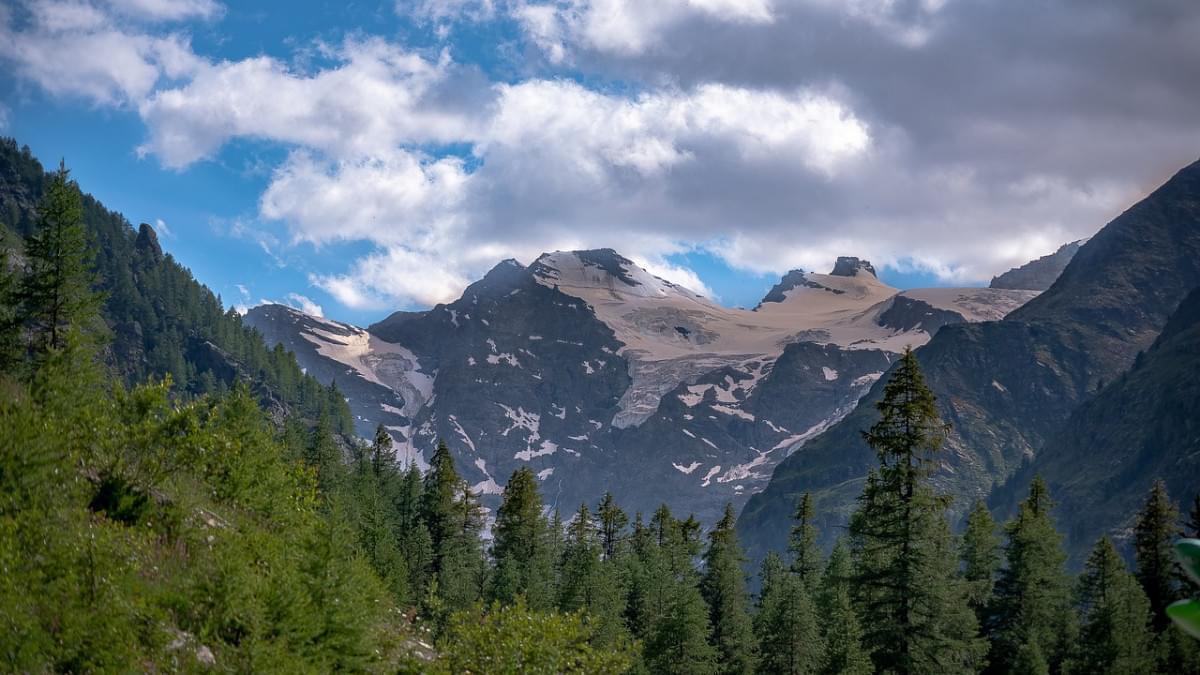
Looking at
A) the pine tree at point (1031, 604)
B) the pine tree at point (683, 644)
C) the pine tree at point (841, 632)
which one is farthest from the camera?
the pine tree at point (1031, 604)

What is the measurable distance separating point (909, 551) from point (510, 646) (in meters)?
20.9

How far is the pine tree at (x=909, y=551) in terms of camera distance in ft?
124

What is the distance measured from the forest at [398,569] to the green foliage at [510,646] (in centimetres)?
7

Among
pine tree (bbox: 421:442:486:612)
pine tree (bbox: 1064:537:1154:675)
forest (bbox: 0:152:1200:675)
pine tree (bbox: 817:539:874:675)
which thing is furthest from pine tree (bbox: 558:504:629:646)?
pine tree (bbox: 1064:537:1154:675)

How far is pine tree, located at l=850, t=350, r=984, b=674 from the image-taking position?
3766 centimetres

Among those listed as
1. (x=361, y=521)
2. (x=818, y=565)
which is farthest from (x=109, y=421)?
(x=818, y=565)

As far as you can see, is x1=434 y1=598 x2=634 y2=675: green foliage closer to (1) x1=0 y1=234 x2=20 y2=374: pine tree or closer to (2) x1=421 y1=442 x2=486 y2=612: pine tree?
(1) x1=0 y1=234 x2=20 y2=374: pine tree

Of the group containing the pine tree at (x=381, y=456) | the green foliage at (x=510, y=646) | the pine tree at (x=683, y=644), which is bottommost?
the pine tree at (x=683, y=644)

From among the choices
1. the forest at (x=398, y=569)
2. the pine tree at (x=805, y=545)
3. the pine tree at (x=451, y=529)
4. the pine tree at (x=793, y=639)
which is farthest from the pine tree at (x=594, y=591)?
the pine tree at (x=805, y=545)

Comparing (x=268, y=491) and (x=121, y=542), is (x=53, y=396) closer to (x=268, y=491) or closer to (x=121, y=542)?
(x=268, y=491)

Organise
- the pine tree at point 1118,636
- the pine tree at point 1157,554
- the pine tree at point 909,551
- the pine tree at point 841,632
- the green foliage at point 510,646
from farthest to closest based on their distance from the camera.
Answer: the pine tree at point 1157,554 < the pine tree at point 1118,636 < the pine tree at point 841,632 < the pine tree at point 909,551 < the green foliage at point 510,646

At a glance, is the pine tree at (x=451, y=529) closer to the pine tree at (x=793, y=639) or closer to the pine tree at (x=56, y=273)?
the pine tree at (x=793, y=639)

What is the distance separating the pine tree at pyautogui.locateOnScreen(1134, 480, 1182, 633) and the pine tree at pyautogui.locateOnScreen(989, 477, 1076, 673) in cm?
601

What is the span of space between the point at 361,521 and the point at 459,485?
16496 mm
